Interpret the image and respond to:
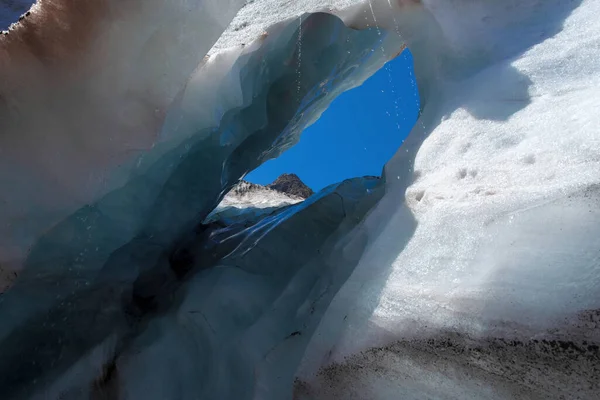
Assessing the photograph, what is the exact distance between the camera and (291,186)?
7664mm

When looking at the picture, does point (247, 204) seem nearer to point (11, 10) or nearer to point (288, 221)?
point (288, 221)

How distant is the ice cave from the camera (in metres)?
1.26

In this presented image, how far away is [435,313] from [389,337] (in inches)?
6.7

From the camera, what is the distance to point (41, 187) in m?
1.83

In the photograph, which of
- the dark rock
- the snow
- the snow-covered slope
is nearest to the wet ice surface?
the snow-covered slope

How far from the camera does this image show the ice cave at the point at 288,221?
1258 mm

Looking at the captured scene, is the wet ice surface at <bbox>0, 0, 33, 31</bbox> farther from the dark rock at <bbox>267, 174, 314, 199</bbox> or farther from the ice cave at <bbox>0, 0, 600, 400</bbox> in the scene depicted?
the dark rock at <bbox>267, 174, 314, 199</bbox>

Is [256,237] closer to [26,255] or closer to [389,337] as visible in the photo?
[26,255]

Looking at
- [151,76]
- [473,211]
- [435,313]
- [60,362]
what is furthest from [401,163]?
[60,362]

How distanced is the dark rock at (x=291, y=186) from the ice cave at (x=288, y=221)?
4.22 m

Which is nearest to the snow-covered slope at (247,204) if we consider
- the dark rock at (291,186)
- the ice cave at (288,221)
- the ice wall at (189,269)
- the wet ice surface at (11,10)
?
the ice wall at (189,269)

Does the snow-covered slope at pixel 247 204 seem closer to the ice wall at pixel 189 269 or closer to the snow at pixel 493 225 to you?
the ice wall at pixel 189 269

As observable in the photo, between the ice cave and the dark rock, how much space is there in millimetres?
4224

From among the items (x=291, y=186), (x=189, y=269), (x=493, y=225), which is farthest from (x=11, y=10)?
(x=291, y=186)
